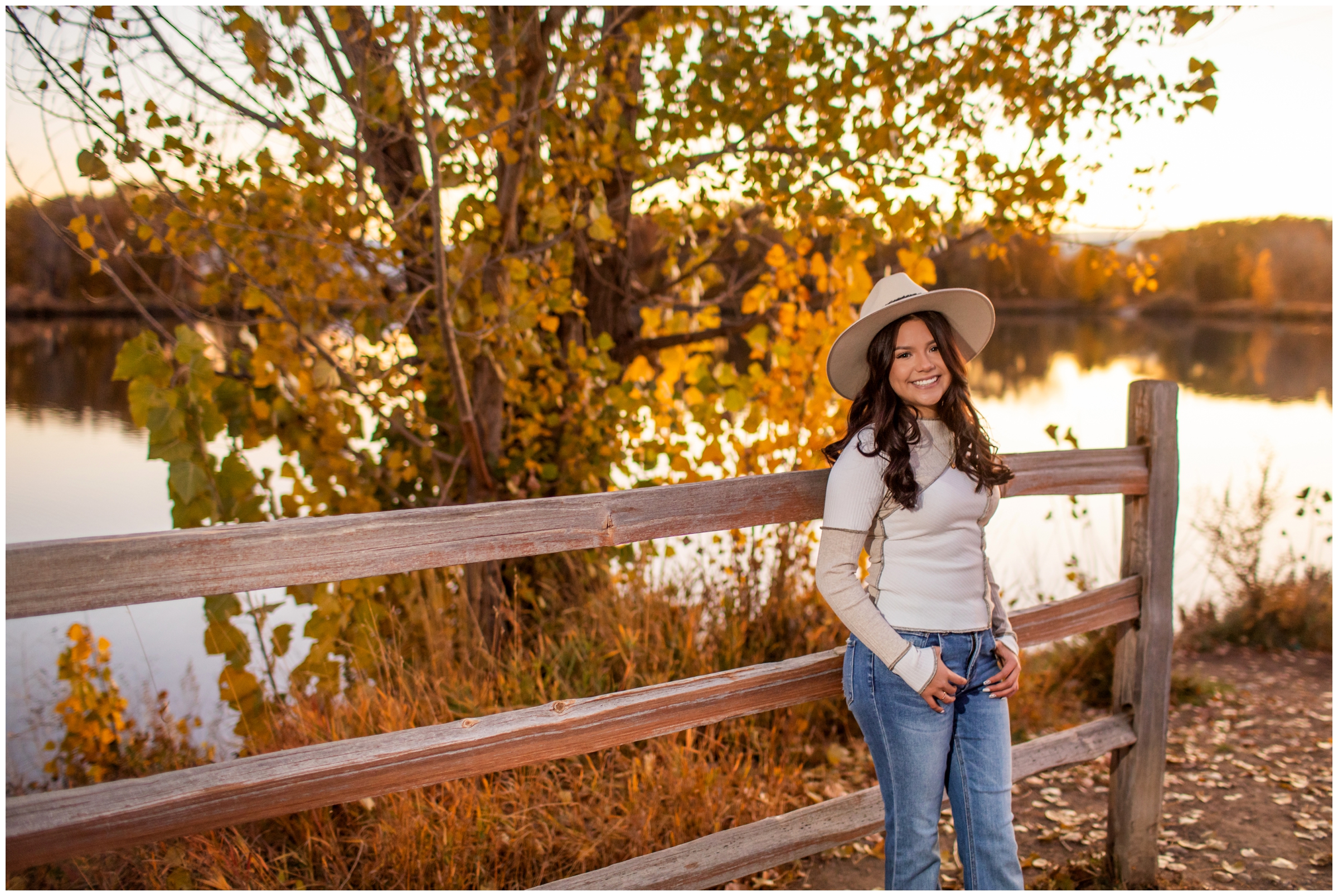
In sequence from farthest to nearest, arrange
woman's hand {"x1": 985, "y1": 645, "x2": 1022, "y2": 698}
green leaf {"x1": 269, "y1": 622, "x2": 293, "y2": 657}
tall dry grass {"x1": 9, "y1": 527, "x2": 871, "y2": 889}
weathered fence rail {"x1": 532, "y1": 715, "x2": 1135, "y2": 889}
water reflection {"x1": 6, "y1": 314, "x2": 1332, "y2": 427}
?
water reflection {"x1": 6, "y1": 314, "x2": 1332, "y2": 427} → green leaf {"x1": 269, "y1": 622, "x2": 293, "y2": 657} → tall dry grass {"x1": 9, "y1": 527, "x2": 871, "y2": 889} → weathered fence rail {"x1": 532, "y1": 715, "x2": 1135, "y2": 889} → woman's hand {"x1": 985, "y1": 645, "x2": 1022, "y2": 698}

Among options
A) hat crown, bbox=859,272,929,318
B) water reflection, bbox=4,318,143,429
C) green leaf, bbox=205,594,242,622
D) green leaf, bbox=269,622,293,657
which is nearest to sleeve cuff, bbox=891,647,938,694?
hat crown, bbox=859,272,929,318

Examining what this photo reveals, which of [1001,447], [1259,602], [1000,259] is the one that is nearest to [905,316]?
[1000,259]

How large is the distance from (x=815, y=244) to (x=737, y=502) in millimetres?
2782

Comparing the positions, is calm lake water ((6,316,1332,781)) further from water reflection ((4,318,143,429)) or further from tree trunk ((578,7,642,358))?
tree trunk ((578,7,642,358))

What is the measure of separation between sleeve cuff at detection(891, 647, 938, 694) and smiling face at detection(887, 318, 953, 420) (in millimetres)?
584

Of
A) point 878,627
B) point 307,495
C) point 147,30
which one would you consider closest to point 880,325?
point 878,627

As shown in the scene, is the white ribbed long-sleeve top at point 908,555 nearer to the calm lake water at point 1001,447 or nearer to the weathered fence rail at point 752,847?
the weathered fence rail at point 752,847

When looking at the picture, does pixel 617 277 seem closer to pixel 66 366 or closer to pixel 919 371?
pixel 919 371

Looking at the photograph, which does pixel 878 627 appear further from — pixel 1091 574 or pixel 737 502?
pixel 1091 574

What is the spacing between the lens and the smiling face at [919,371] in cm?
212

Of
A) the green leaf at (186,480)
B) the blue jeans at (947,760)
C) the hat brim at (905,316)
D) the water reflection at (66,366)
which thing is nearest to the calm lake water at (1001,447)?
the water reflection at (66,366)

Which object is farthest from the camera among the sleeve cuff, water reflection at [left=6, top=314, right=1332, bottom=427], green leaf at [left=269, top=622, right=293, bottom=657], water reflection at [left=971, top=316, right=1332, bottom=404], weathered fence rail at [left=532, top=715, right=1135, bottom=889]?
water reflection at [left=971, top=316, right=1332, bottom=404]

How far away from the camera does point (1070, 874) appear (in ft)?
10.3

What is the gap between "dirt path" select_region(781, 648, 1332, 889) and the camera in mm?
3152
